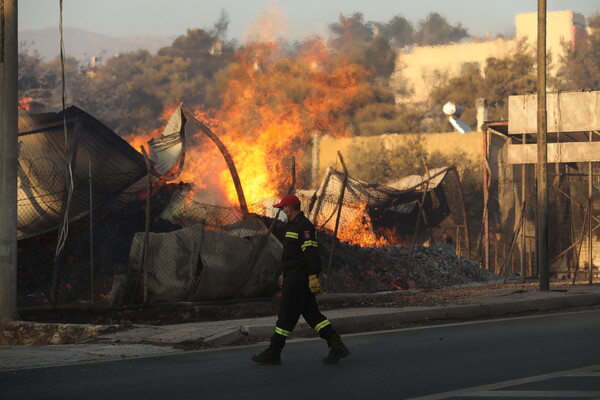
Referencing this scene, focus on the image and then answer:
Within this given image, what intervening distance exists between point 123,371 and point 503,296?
11.9 meters

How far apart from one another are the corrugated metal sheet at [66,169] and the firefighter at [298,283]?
10.1 m

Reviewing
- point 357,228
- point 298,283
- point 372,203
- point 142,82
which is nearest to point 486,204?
point 372,203

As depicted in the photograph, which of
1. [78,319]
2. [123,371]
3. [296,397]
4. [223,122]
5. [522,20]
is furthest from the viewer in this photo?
[522,20]

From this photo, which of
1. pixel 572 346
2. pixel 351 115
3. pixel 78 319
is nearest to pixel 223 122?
pixel 351 115

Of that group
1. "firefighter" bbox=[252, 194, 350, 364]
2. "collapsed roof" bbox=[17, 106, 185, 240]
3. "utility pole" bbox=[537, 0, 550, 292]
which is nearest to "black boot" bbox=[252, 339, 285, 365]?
"firefighter" bbox=[252, 194, 350, 364]

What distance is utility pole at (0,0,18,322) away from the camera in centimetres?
1541

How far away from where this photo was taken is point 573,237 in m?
38.9

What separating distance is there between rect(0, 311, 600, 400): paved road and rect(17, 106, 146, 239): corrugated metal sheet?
9.56 meters

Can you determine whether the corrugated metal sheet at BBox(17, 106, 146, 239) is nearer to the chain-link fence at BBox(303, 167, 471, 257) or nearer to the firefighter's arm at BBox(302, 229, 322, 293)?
the firefighter's arm at BBox(302, 229, 322, 293)

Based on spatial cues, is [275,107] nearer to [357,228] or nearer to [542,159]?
[357,228]

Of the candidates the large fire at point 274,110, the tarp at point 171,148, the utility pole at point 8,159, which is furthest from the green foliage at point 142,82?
the utility pole at point 8,159

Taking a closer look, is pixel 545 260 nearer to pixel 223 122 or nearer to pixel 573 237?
pixel 573 237

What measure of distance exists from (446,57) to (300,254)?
108 m

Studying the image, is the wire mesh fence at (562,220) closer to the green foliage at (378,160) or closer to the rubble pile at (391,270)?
the rubble pile at (391,270)
